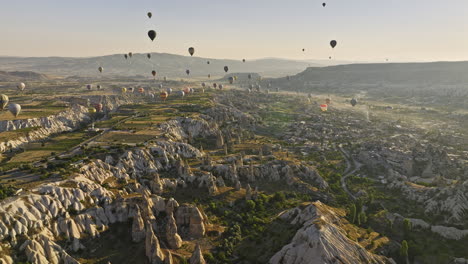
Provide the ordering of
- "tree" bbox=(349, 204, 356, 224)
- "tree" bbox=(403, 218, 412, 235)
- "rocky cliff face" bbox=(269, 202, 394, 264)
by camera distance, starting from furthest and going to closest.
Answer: "tree" bbox=(349, 204, 356, 224) < "tree" bbox=(403, 218, 412, 235) < "rocky cliff face" bbox=(269, 202, 394, 264)

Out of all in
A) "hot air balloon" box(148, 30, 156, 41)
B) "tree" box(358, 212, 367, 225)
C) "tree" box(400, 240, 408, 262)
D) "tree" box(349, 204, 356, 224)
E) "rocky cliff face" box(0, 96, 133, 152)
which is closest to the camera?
"tree" box(400, 240, 408, 262)

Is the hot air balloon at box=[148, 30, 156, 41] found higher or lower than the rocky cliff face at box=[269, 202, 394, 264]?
higher

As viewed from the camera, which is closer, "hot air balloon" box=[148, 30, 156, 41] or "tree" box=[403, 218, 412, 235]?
"tree" box=[403, 218, 412, 235]

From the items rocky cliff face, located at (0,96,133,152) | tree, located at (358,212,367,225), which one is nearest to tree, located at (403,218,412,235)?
tree, located at (358,212,367,225)

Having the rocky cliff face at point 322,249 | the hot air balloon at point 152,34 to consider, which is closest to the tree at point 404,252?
the rocky cliff face at point 322,249

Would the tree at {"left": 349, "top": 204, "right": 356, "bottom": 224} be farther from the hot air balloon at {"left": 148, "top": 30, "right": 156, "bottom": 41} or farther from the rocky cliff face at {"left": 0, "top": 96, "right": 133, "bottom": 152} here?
the rocky cliff face at {"left": 0, "top": 96, "right": 133, "bottom": 152}

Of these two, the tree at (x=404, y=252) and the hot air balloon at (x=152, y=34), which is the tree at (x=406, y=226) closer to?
the tree at (x=404, y=252)

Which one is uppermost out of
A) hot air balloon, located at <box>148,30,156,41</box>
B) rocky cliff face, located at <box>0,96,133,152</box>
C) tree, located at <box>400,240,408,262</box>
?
hot air balloon, located at <box>148,30,156,41</box>

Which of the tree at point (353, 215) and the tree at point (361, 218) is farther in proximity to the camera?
the tree at point (353, 215)

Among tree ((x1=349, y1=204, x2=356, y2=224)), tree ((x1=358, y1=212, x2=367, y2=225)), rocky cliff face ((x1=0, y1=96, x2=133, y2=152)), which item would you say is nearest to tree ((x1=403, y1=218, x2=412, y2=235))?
tree ((x1=358, y1=212, x2=367, y2=225))

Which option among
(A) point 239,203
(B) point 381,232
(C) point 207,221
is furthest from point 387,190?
(C) point 207,221

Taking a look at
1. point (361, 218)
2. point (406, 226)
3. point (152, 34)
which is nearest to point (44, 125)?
point (152, 34)
